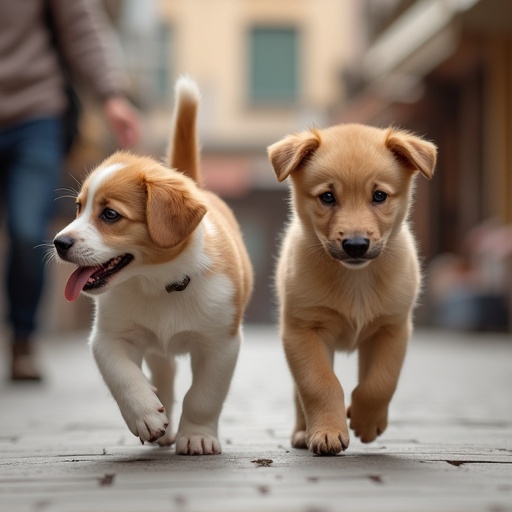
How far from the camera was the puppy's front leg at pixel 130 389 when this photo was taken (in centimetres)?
362

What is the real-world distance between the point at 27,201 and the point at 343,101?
21282mm

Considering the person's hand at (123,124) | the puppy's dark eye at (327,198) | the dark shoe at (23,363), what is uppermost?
the person's hand at (123,124)

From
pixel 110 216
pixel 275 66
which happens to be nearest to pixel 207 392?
pixel 110 216

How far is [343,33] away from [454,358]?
2131 cm

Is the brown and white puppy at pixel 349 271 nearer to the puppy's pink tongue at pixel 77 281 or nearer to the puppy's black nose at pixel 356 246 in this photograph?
the puppy's black nose at pixel 356 246

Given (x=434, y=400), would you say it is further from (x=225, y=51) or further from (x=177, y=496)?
(x=225, y=51)

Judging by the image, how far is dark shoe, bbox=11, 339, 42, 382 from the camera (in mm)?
7001

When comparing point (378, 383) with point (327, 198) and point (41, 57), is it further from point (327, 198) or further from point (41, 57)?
point (41, 57)

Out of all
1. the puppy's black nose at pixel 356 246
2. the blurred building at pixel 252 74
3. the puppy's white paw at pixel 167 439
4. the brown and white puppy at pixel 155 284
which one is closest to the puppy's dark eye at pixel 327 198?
the puppy's black nose at pixel 356 246

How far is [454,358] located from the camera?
10.3 metres

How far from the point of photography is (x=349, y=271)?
4.01 meters

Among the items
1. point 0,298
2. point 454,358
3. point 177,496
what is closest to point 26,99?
point 177,496

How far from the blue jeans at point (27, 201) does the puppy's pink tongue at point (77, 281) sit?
2.93 meters

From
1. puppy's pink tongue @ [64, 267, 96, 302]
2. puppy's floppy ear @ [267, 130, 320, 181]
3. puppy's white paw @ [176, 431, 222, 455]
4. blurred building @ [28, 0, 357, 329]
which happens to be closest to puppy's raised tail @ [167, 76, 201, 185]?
puppy's floppy ear @ [267, 130, 320, 181]
